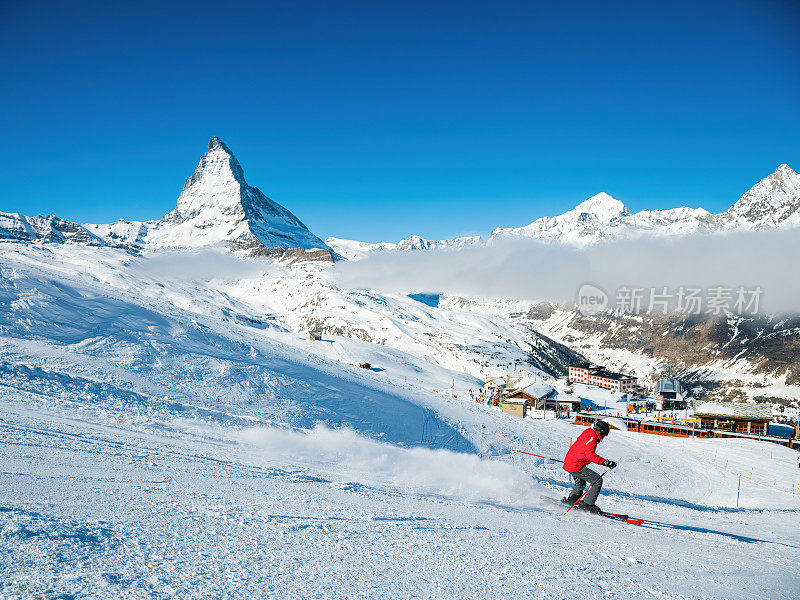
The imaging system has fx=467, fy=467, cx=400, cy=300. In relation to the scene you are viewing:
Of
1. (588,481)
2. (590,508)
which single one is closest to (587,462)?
(588,481)

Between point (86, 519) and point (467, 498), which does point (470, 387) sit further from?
point (86, 519)

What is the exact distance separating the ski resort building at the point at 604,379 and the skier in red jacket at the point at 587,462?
13138 centimetres

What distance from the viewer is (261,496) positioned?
721cm

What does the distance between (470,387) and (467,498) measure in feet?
242

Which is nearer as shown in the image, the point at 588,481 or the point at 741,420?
the point at 588,481

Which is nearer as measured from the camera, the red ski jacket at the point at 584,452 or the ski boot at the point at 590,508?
the red ski jacket at the point at 584,452

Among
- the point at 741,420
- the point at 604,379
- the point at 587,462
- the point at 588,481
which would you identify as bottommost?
the point at 741,420

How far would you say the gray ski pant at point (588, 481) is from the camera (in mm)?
9930

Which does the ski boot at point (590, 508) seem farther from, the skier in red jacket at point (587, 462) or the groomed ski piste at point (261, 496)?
the groomed ski piste at point (261, 496)

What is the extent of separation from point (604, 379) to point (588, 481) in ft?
528

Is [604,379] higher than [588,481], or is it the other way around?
[604,379]

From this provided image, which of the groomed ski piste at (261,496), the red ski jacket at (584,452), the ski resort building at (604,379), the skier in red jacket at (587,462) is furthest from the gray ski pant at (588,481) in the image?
the ski resort building at (604,379)

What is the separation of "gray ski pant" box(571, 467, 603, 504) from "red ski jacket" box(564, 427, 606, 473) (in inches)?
5.0

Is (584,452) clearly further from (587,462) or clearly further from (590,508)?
(590,508)
